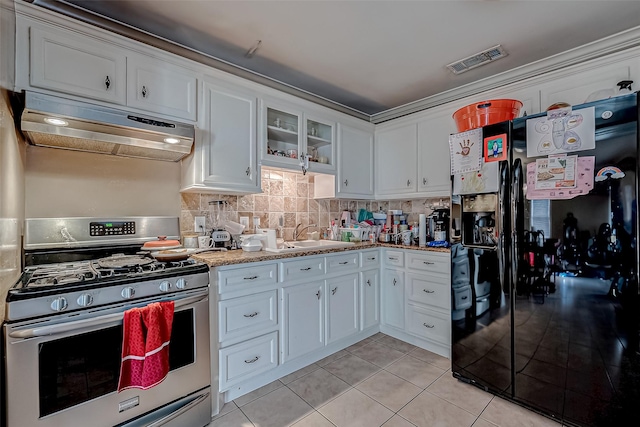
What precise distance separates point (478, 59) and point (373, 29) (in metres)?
0.91

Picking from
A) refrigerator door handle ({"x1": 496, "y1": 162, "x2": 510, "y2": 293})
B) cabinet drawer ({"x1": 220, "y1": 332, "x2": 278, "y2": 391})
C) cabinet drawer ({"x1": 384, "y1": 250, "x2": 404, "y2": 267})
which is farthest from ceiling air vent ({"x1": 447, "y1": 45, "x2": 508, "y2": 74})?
cabinet drawer ({"x1": 220, "y1": 332, "x2": 278, "y2": 391})

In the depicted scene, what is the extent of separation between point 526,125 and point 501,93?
758mm

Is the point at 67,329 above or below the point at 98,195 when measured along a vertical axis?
below

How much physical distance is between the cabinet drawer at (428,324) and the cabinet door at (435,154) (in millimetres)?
1076

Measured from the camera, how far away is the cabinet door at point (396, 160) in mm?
2822

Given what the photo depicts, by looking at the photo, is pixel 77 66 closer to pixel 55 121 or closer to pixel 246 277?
pixel 55 121

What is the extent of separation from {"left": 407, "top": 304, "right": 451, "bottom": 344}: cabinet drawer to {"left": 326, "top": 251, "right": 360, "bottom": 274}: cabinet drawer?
0.66 metres

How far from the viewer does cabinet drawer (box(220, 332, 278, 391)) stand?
1.77m

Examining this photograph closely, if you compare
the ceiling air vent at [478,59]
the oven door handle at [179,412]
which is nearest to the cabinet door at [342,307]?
the oven door handle at [179,412]

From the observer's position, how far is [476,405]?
178 centimetres

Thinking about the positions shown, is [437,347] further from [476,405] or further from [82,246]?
[82,246]

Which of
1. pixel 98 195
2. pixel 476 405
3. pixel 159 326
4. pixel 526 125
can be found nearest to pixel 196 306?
pixel 159 326

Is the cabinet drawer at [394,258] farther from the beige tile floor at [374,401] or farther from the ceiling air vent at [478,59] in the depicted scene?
the ceiling air vent at [478,59]

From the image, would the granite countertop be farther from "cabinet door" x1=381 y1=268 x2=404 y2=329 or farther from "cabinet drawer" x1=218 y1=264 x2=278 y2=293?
"cabinet door" x1=381 y1=268 x2=404 y2=329
